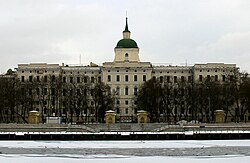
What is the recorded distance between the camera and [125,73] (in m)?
106

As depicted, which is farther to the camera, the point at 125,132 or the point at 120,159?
the point at 125,132

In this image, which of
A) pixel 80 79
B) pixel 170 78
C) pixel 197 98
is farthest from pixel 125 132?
pixel 80 79

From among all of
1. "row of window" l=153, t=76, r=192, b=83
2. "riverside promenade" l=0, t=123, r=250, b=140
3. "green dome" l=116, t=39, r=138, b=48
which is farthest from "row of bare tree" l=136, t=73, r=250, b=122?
"riverside promenade" l=0, t=123, r=250, b=140

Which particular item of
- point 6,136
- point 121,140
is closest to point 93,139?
point 121,140

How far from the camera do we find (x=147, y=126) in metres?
73.5

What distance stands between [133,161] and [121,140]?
23776mm

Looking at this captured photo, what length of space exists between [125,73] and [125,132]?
40633mm

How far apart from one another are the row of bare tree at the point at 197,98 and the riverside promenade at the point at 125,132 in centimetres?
1668

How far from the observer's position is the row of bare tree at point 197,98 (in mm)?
88625

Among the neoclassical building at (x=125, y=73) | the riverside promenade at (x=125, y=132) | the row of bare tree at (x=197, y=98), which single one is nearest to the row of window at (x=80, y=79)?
the neoclassical building at (x=125, y=73)

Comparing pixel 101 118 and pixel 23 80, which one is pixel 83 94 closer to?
pixel 101 118

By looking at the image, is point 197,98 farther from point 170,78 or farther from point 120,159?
point 120,159

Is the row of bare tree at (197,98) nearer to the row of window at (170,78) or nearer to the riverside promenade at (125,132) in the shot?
the row of window at (170,78)

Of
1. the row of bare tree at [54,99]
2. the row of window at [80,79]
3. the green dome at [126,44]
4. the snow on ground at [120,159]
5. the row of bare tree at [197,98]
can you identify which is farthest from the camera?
the green dome at [126,44]
